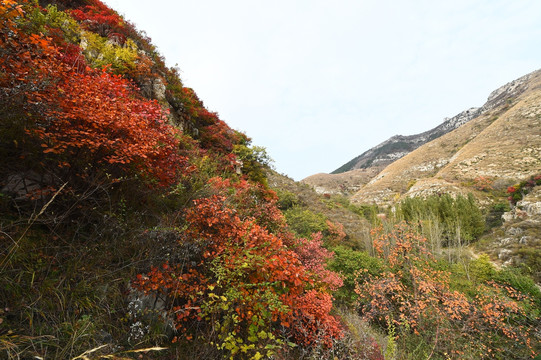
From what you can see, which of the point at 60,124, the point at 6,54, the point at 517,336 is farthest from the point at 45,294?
the point at 517,336

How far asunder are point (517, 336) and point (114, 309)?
437 inches

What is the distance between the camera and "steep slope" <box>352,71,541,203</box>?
26.8m

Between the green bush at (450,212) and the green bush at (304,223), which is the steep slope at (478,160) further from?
the green bush at (304,223)

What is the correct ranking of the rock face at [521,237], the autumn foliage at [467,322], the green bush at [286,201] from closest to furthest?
the autumn foliage at [467,322] < the rock face at [521,237] < the green bush at [286,201]

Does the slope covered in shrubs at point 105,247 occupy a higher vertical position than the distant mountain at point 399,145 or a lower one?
lower

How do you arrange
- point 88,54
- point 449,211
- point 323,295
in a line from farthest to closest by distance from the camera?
point 449,211, point 88,54, point 323,295

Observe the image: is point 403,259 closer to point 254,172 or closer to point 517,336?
point 517,336

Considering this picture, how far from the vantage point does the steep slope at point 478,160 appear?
2683 cm

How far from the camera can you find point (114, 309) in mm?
2424

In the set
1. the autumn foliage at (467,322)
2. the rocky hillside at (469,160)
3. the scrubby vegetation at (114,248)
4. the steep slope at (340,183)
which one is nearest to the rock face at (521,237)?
the rocky hillside at (469,160)

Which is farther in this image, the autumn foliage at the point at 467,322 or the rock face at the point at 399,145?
the rock face at the point at 399,145

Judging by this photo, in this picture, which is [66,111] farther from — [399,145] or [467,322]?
[399,145]

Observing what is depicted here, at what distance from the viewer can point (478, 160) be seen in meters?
31.7

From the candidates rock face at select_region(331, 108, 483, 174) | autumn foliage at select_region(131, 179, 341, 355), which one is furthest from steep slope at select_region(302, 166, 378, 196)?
autumn foliage at select_region(131, 179, 341, 355)
